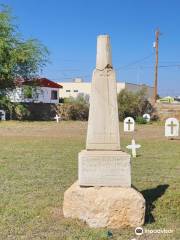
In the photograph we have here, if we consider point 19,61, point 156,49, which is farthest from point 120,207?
point 156,49

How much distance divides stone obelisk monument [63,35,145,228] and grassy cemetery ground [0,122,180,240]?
7.3 inches

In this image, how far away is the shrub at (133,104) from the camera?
35.8m

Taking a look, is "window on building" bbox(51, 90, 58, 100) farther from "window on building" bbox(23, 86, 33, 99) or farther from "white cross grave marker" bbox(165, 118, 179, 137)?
"white cross grave marker" bbox(165, 118, 179, 137)

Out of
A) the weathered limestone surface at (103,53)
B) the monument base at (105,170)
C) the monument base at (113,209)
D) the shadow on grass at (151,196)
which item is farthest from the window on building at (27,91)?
the monument base at (113,209)

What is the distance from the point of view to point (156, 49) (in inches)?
1644

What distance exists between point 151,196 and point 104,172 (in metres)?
1.58

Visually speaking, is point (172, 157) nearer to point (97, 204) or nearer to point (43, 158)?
point (43, 158)

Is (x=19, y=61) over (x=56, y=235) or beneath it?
over

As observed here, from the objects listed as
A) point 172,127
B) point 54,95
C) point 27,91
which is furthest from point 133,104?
point 172,127

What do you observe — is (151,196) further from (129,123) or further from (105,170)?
(129,123)

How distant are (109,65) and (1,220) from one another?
2.42 m

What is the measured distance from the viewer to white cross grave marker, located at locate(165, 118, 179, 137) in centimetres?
1925

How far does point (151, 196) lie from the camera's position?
24.6 ft

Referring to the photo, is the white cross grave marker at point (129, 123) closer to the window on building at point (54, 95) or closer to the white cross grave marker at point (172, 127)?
the white cross grave marker at point (172, 127)
